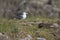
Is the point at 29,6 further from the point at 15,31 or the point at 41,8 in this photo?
the point at 15,31

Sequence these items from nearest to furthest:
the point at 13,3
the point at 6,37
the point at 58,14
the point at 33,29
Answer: the point at 6,37
the point at 33,29
the point at 58,14
the point at 13,3

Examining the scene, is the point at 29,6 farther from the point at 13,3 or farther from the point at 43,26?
the point at 43,26

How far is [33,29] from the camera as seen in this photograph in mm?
8438

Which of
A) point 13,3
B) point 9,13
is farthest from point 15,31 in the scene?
point 13,3

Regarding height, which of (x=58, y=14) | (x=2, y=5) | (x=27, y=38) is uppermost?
(x=2, y=5)

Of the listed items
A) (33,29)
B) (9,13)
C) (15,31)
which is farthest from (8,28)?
(9,13)

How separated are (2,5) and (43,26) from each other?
7.51 m

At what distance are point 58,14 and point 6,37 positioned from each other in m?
8.97

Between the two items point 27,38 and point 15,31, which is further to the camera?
point 15,31

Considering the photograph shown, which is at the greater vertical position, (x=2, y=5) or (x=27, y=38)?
(x=2, y=5)

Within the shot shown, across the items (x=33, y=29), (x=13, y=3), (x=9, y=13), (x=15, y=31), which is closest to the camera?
(x=15, y=31)

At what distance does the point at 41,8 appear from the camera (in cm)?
1662

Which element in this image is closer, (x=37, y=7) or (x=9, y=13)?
(x=9, y=13)

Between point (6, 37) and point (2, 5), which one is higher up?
point (2, 5)
